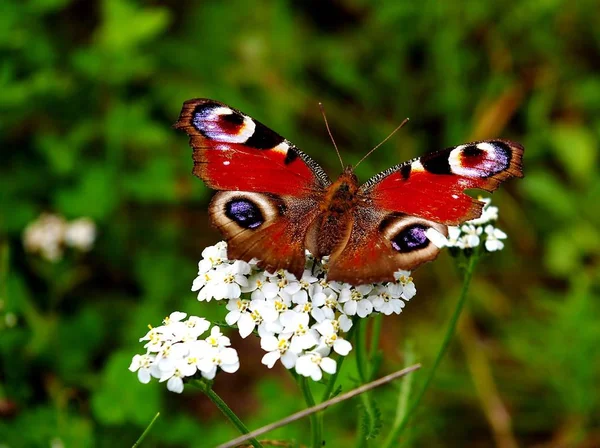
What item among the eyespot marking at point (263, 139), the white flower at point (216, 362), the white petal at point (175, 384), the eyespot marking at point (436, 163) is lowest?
the white petal at point (175, 384)

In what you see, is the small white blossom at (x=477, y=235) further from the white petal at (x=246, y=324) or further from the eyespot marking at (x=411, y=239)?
the white petal at (x=246, y=324)

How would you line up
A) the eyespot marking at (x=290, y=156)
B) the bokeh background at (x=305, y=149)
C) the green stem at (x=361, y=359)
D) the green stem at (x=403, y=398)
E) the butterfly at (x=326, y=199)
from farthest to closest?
the bokeh background at (x=305, y=149), the green stem at (x=403, y=398), the eyespot marking at (x=290, y=156), the green stem at (x=361, y=359), the butterfly at (x=326, y=199)

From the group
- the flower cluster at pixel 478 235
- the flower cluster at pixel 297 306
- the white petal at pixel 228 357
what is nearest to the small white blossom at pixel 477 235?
the flower cluster at pixel 478 235

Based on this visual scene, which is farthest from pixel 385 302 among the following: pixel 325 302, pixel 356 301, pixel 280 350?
pixel 280 350

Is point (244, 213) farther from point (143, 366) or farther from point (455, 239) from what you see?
point (455, 239)

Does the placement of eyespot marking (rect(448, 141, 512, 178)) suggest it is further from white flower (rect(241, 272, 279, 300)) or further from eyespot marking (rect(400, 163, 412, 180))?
white flower (rect(241, 272, 279, 300))

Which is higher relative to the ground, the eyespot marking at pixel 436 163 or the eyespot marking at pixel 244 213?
the eyespot marking at pixel 436 163
